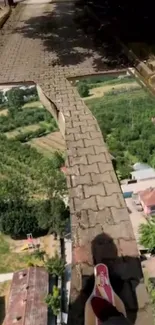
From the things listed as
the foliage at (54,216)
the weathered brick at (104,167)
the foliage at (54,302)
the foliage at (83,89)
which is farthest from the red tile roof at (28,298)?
the weathered brick at (104,167)

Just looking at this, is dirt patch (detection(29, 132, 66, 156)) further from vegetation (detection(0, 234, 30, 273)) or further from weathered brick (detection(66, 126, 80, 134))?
weathered brick (detection(66, 126, 80, 134))

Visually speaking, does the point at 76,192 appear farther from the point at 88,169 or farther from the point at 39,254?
the point at 39,254

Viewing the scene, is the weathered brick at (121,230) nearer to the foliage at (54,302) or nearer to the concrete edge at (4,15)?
the concrete edge at (4,15)

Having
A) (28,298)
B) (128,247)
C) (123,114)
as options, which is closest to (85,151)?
(128,247)

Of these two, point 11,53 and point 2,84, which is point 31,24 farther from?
point 2,84

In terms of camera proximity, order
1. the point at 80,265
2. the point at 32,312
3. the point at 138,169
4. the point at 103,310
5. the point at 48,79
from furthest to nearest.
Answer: the point at 138,169 < the point at 32,312 < the point at 48,79 < the point at 80,265 < the point at 103,310

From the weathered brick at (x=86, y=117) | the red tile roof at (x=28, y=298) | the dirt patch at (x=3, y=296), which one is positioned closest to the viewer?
the weathered brick at (x=86, y=117)

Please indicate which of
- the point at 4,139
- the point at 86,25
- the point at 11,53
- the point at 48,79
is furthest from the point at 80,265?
the point at 4,139
